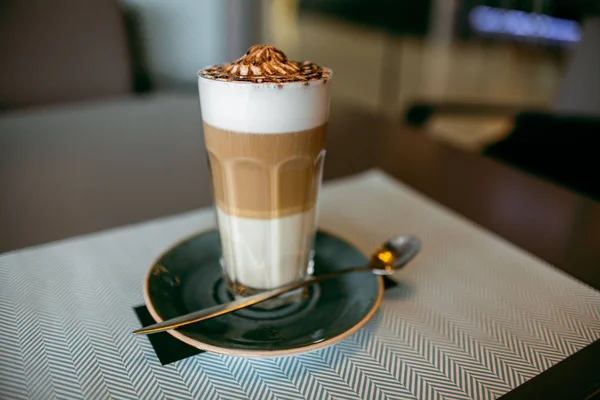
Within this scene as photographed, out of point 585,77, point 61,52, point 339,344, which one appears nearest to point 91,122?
point 61,52

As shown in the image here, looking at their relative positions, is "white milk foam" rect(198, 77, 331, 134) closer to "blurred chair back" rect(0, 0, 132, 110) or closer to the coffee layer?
the coffee layer

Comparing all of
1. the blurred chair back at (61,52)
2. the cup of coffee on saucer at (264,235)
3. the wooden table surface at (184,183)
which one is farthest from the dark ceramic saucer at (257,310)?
the blurred chair back at (61,52)

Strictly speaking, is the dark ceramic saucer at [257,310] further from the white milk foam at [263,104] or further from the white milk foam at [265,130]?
the white milk foam at [263,104]

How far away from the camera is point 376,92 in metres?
3.98

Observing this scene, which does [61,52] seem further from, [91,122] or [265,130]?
[265,130]

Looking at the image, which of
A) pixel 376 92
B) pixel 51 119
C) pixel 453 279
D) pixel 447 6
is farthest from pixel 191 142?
pixel 447 6

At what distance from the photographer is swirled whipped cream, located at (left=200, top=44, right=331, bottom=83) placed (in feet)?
1.49

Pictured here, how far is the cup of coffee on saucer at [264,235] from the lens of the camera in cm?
44

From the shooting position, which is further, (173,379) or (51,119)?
(51,119)

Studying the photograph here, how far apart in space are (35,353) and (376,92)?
3.81m

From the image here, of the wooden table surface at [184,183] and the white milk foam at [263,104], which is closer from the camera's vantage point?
the white milk foam at [263,104]

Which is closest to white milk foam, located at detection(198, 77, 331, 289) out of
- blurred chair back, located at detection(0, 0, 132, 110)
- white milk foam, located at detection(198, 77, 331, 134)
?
white milk foam, located at detection(198, 77, 331, 134)

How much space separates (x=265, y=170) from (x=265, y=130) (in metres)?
0.05

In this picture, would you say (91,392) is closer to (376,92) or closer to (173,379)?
(173,379)
